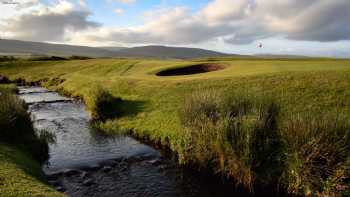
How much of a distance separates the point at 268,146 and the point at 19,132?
49.6 ft

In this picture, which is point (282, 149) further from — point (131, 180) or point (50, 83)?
point (50, 83)

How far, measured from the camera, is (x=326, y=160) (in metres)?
14.6

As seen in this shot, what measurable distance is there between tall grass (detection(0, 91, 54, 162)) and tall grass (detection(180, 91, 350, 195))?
347 inches

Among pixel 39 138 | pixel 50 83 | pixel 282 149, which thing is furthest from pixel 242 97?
pixel 50 83

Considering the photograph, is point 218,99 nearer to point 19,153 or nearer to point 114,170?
point 114,170

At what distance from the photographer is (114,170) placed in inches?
770

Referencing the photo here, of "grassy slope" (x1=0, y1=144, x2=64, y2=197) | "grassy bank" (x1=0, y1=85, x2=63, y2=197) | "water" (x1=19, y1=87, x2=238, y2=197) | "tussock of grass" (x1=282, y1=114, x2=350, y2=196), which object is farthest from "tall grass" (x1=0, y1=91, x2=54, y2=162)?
"tussock of grass" (x1=282, y1=114, x2=350, y2=196)

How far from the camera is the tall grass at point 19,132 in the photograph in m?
20.1

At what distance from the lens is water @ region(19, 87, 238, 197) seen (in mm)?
16703

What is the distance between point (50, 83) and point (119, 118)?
37864 millimetres

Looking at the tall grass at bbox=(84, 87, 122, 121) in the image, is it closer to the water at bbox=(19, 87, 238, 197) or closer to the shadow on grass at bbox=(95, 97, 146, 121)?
the shadow on grass at bbox=(95, 97, 146, 121)

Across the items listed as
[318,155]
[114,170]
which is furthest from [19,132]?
[318,155]

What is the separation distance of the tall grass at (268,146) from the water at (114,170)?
1.30 m

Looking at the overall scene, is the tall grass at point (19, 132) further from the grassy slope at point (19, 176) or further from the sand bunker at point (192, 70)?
the sand bunker at point (192, 70)
